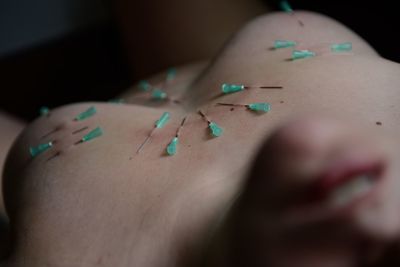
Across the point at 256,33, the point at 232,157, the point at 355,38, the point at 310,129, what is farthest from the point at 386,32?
the point at 310,129

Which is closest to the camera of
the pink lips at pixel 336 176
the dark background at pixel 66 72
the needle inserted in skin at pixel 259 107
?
the pink lips at pixel 336 176

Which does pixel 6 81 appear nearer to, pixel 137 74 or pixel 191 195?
pixel 137 74

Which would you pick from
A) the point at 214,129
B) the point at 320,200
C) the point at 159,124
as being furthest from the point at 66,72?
the point at 320,200

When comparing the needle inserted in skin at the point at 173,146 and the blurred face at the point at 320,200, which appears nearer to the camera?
the blurred face at the point at 320,200

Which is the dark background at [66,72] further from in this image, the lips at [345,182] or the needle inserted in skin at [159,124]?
the lips at [345,182]

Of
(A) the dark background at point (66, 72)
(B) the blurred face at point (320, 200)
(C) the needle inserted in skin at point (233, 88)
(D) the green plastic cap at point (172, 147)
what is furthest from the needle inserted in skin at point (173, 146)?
(A) the dark background at point (66, 72)

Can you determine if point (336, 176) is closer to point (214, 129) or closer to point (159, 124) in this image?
point (214, 129)

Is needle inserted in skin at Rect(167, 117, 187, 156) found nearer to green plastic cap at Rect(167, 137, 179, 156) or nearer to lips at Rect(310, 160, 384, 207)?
green plastic cap at Rect(167, 137, 179, 156)

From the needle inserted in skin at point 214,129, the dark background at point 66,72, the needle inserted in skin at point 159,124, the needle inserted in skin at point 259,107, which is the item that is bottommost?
the dark background at point 66,72
